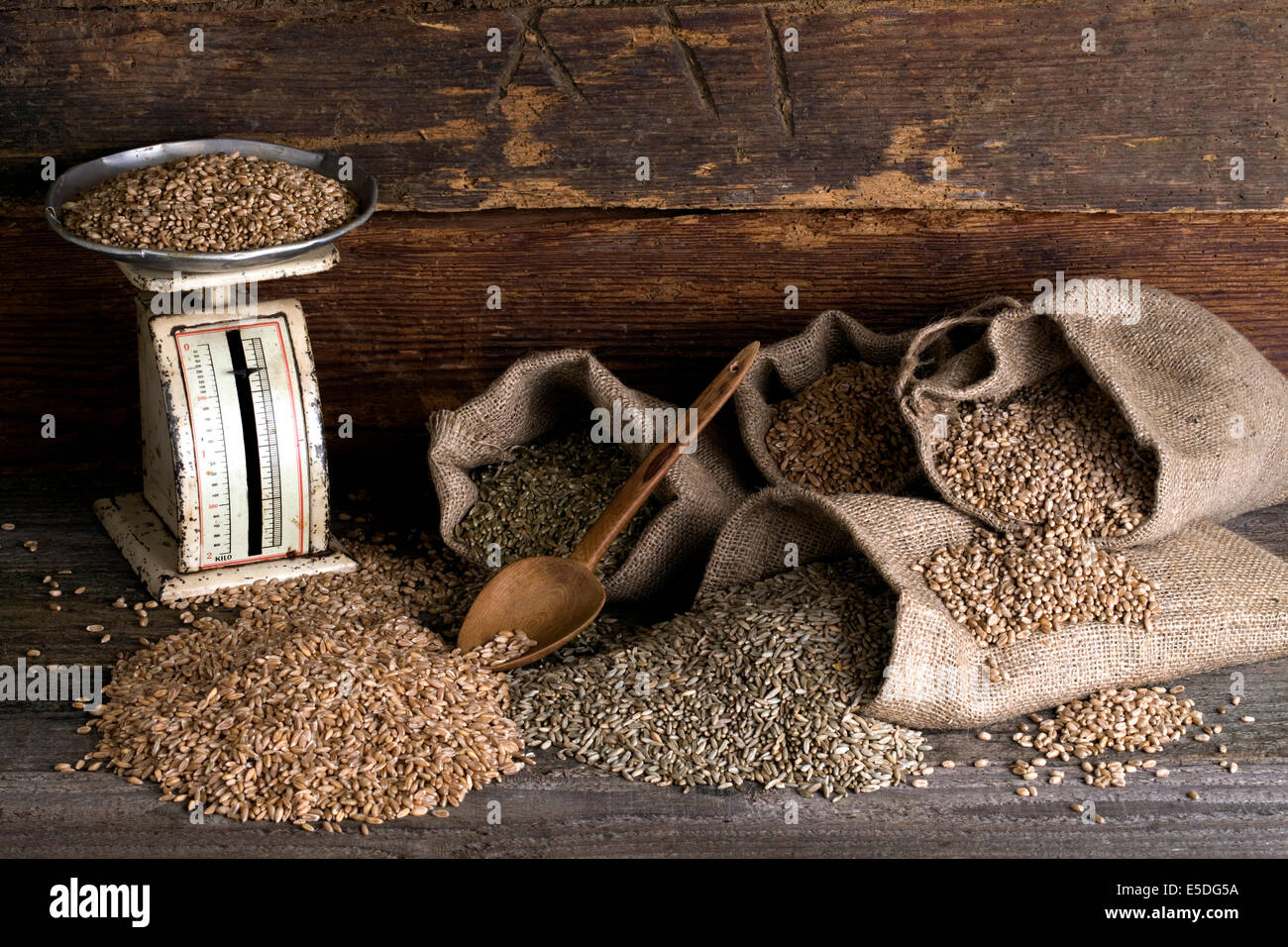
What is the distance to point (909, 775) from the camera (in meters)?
1.76

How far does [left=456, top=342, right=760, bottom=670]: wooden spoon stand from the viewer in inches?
79.7

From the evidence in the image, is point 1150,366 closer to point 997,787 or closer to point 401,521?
point 997,787

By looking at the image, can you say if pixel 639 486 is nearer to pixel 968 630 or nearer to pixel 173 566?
pixel 968 630

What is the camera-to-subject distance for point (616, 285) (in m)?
2.45

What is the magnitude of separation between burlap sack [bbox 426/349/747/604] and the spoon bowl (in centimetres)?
10

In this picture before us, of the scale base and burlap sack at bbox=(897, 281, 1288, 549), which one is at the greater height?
burlap sack at bbox=(897, 281, 1288, 549)

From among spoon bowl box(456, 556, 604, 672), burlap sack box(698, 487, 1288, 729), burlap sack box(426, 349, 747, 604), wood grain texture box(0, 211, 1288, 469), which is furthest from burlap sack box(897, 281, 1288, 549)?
spoon bowl box(456, 556, 604, 672)

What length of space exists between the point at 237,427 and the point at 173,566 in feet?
1.00

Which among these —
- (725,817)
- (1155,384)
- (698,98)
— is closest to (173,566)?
(725,817)

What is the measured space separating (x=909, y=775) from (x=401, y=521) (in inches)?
43.8

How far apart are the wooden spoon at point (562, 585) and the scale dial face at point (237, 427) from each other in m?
0.36

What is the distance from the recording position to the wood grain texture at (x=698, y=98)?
87.4 inches

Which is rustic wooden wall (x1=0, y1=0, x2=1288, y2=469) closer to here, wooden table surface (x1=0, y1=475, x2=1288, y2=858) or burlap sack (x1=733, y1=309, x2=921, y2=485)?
burlap sack (x1=733, y1=309, x2=921, y2=485)

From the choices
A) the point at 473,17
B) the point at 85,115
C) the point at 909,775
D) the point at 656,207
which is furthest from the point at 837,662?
the point at 85,115
